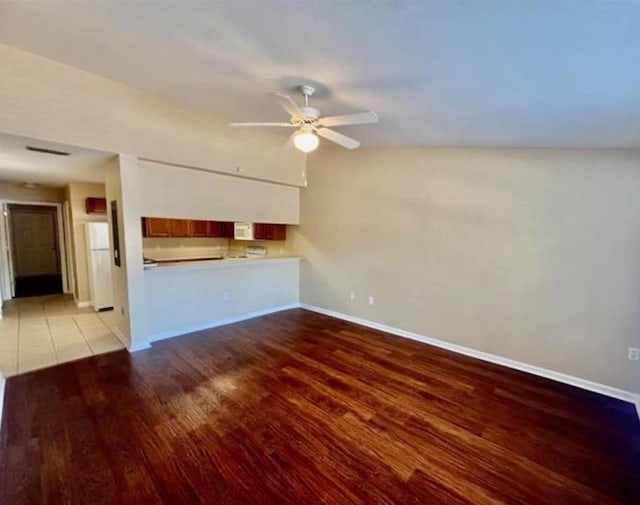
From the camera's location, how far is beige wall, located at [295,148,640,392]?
2.81 meters

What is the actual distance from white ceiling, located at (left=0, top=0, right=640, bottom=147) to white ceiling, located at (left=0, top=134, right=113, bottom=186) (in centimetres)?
89

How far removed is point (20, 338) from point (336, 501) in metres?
4.71

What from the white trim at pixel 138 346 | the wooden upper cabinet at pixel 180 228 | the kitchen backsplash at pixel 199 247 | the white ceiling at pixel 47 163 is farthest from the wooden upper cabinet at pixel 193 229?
the white trim at pixel 138 346

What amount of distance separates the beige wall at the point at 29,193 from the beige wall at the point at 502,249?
228 inches

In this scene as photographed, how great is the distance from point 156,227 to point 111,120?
8.88 ft

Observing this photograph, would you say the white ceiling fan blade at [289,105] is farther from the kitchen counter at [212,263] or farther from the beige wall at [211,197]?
the kitchen counter at [212,263]

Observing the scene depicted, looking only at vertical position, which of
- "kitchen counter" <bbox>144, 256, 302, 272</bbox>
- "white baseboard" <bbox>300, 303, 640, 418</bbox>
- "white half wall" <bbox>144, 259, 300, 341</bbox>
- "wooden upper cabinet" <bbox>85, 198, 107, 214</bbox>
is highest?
"wooden upper cabinet" <bbox>85, 198, 107, 214</bbox>

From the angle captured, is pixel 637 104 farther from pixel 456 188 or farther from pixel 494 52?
pixel 456 188

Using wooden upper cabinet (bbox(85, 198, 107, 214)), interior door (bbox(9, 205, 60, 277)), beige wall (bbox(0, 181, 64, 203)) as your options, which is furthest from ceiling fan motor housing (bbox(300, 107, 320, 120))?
interior door (bbox(9, 205, 60, 277))

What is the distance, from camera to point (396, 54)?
1.74 meters

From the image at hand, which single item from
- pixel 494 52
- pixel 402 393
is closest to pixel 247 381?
pixel 402 393

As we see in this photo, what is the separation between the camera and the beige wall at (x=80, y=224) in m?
5.49

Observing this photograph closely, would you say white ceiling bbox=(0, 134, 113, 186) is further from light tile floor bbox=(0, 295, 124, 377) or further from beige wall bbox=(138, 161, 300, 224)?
light tile floor bbox=(0, 295, 124, 377)

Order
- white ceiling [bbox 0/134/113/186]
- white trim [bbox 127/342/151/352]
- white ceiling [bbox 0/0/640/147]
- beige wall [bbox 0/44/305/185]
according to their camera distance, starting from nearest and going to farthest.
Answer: white ceiling [bbox 0/0/640/147] → beige wall [bbox 0/44/305/185] → white ceiling [bbox 0/134/113/186] → white trim [bbox 127/342/151/352]
